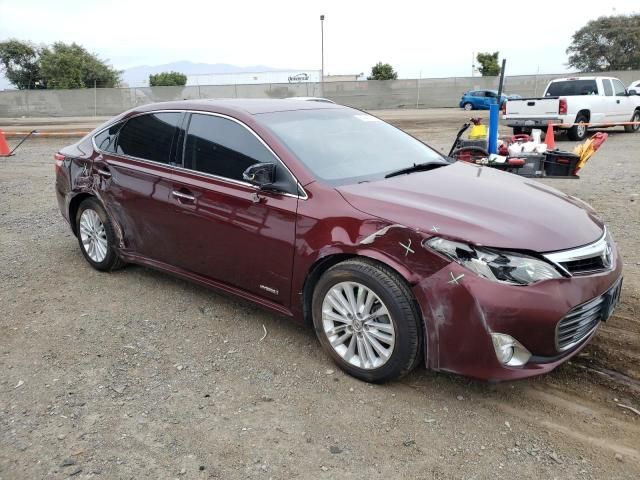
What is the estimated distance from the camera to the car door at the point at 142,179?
432 centimetres

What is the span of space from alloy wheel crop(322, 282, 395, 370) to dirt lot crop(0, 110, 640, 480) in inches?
7.5

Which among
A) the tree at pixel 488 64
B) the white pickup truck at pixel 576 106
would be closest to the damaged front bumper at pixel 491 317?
the white pickup truck at pixel 576 106

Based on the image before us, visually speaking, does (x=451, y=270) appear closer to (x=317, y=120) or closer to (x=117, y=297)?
(x=317, y=120)

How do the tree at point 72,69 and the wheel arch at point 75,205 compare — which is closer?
the wheel arch at point 75,205

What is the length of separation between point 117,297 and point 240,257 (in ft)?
5.07

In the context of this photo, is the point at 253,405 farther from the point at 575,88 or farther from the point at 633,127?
the point at 633,127

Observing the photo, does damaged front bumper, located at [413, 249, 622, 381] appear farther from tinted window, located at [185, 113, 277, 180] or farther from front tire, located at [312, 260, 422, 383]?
tinted window, located at [185, 113, 277, 180]

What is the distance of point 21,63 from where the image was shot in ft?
158

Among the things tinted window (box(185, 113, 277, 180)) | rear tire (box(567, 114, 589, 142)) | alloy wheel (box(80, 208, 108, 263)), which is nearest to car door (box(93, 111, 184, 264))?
tinted window (box(185, 113, 277, 180))

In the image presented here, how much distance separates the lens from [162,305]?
14.9 feet

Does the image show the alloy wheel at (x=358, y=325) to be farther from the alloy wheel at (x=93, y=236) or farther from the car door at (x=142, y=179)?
the alloy wheel at (x=93, y=236)

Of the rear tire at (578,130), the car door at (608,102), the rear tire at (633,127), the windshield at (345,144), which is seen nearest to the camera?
the windshield at (345,144)

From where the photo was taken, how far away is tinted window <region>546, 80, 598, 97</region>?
50.4ft

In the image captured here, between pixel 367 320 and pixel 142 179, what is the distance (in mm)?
2329
